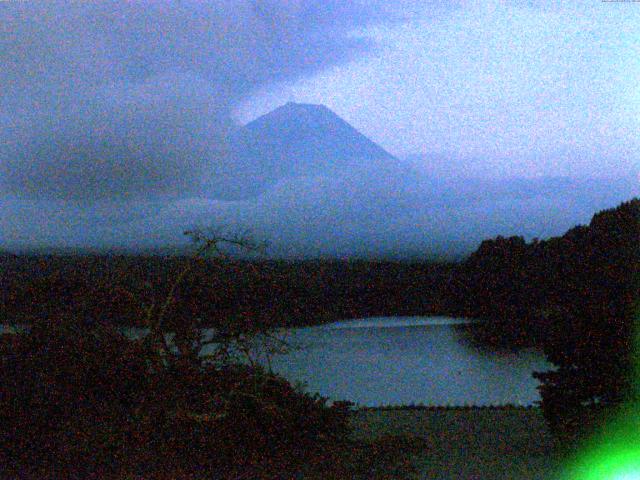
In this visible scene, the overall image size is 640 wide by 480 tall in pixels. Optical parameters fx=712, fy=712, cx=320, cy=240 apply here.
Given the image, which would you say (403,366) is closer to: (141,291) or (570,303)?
(570,303)

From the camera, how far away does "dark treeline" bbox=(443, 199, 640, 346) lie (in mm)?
17078

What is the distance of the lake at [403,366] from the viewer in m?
12.2

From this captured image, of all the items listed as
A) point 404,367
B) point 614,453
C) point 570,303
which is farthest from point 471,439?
point 404,367

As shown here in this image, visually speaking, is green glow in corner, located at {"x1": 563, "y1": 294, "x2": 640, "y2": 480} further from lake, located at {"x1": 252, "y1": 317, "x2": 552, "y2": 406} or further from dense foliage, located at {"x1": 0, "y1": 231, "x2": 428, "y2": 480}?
lake, located at {"x1": 252, "y1": 317, "x2": 552, "y2": 406}

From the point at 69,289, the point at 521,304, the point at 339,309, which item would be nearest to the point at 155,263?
the point at 69,289

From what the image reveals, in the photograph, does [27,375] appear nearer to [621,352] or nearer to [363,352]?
[621,352]

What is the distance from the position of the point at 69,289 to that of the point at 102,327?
4.22 feet

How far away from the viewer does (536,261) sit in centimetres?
1967

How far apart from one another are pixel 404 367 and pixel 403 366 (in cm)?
6

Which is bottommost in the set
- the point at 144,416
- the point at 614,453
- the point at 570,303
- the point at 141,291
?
the point at 614,453

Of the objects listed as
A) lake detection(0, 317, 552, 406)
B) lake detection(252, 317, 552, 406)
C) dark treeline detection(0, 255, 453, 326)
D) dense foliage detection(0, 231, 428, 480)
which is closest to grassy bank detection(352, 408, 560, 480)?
dense foliage detection(0, 231, 428, 480)

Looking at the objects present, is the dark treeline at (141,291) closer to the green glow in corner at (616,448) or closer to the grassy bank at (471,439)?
the grassy bank at (471,439)

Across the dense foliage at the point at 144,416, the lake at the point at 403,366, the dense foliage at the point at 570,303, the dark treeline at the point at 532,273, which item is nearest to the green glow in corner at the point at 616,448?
the dense foliage at the point at 570,303

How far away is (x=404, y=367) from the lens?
14.4 m
